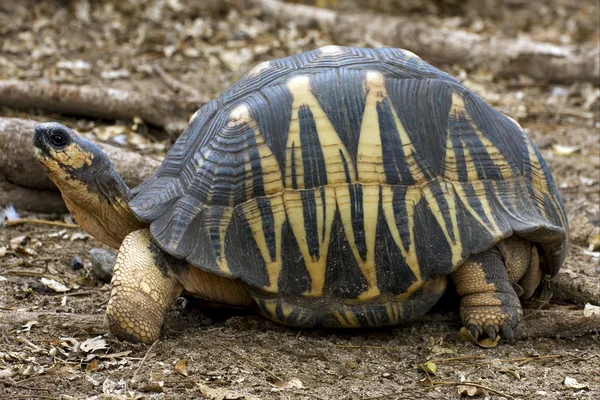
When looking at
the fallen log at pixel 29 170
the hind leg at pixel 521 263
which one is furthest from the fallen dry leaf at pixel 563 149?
the fallen log at pixel 29 170

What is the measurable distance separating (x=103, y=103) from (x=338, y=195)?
Answer: 377 cm

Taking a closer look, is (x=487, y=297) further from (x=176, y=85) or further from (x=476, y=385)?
(x=176, y=85)

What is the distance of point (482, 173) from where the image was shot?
442cm

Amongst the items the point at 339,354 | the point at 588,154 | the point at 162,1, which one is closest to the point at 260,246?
the point at 339,354

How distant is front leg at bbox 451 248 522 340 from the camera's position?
4418 millimetres

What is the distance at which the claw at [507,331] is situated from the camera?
14.5 ft

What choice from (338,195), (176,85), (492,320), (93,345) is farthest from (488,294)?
(176,85)

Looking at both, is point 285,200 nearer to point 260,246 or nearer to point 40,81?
point 260,246

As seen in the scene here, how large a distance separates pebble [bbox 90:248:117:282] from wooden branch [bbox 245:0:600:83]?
20.7 feet

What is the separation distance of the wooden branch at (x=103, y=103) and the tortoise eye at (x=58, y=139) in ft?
9.68

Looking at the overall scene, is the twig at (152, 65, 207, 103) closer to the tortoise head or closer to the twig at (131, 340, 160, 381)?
the tortoise head

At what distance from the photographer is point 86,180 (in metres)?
4.39

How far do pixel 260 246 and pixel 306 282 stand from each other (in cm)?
31

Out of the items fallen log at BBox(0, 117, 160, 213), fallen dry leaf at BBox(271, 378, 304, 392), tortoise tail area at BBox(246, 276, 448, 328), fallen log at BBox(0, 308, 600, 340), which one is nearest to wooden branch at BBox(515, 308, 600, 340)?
fallen log at BBox(0, 308, 600, 340)
